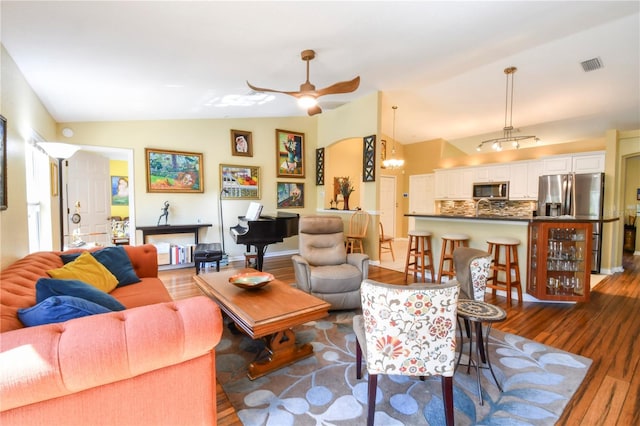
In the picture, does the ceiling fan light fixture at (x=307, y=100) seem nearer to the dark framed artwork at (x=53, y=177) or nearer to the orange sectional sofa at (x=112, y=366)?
the orange sectional sofa at (x=112, y=366)

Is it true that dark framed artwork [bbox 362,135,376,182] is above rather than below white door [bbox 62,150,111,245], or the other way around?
above

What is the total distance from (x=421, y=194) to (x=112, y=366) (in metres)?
8.36

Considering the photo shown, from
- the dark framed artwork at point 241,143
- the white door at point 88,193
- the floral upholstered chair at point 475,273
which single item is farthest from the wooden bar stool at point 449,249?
the white door at point 88,193

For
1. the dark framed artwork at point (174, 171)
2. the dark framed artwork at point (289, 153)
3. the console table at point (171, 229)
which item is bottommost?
the console table at point (171, 229)

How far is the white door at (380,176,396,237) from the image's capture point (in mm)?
8547

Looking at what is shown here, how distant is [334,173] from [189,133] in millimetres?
3461

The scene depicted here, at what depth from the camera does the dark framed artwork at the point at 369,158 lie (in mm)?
5289

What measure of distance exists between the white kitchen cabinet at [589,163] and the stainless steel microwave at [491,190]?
1.29 m

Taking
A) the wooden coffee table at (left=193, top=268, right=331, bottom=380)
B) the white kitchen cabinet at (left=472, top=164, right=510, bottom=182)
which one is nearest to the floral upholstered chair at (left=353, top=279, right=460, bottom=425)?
the wooden coffee table at (left=193, top=268, right=331, bottom=380)

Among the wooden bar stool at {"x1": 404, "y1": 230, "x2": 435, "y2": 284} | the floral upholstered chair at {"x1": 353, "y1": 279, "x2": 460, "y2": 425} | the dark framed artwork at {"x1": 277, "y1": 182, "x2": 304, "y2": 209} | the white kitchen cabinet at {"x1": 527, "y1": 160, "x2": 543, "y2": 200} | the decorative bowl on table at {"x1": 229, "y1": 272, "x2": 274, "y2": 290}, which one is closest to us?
the floral upholstered chair at {"x1": 353, "y1": 279, "x2": 460, "y2": 425}

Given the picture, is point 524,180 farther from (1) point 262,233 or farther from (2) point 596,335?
(1) point 262,233

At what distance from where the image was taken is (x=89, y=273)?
232 centimetres

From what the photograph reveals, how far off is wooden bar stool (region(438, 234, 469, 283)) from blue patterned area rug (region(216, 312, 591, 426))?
5.05ft

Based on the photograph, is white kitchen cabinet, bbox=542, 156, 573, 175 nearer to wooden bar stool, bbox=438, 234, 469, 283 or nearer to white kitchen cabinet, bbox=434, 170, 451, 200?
white kitchen cabinet, bbox=434, 170, 451, 200
